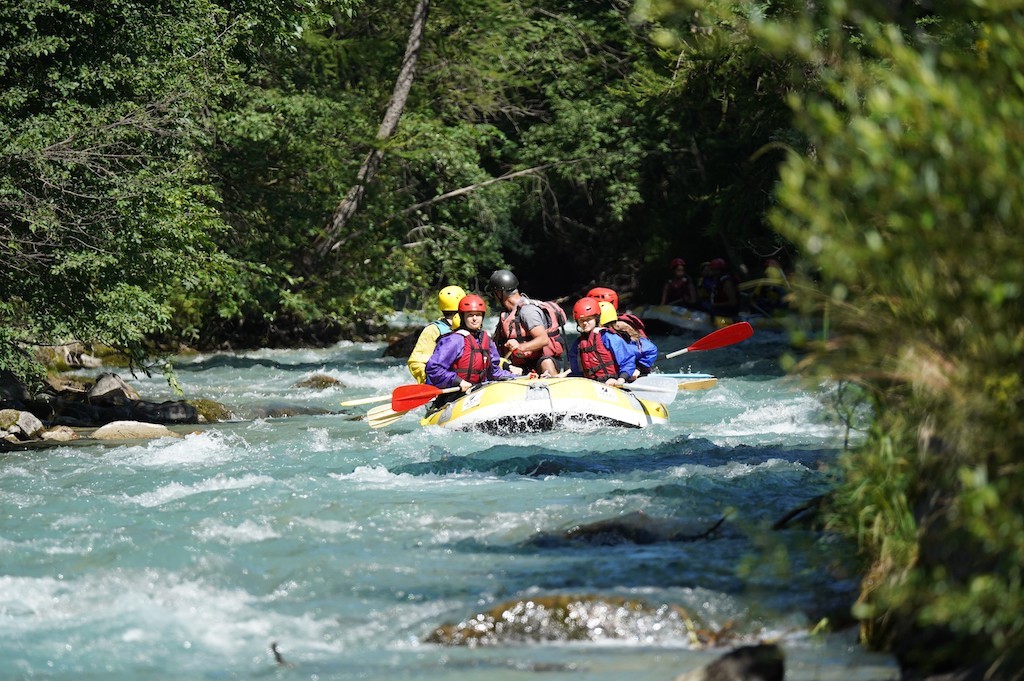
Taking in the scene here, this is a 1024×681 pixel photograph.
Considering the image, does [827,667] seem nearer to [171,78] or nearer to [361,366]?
[171,78]

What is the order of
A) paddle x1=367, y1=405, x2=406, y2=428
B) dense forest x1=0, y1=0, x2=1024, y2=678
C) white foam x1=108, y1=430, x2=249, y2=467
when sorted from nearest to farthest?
dense forest x1=0, y1=0, x2=1024, y2=678
white foam x1=108, y1=430, x2=249, y2=467
paddle x1=367, y1=405, x2=406, y2=428

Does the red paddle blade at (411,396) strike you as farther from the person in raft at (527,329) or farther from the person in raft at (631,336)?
the person in raft at (631,336)

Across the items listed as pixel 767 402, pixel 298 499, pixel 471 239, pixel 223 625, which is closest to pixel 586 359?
pixel 767 402

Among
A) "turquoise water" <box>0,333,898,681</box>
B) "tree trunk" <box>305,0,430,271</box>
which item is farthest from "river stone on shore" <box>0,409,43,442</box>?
"tree trunk" <box>305,0,430,271</box>

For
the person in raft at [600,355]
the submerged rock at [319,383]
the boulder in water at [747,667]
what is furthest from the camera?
the submerged rock at [319,383]

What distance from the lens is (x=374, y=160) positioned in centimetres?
1794

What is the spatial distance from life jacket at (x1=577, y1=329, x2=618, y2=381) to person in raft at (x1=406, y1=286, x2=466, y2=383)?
3.63 feet

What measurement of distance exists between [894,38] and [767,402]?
9.90m

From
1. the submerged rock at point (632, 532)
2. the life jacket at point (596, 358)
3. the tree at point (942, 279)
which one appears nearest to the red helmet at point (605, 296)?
the life jacket at point (596, 358)

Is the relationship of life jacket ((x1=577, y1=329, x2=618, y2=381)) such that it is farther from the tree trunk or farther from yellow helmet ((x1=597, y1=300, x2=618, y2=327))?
the tree trunk

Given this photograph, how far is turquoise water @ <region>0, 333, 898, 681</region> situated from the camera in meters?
4.55

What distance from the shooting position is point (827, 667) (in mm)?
4242

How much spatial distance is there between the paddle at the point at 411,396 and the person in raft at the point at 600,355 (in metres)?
1.09

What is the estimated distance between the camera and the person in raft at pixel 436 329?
10664 mm
